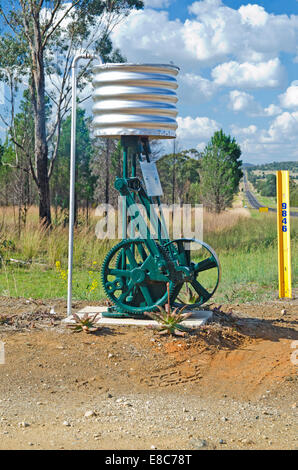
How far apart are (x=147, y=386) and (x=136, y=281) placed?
1390 millimetres

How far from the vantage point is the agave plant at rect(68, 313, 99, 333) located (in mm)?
5992

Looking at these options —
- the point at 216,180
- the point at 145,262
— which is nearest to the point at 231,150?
the point at 216,180

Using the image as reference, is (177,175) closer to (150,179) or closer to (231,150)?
(231,150)

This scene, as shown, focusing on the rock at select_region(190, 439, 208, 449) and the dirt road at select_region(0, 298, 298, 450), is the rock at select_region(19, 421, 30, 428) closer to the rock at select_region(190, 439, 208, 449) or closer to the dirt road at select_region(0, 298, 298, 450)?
the dirt road at select_region(0, 298, 298, 450)

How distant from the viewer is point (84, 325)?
605 centimetres

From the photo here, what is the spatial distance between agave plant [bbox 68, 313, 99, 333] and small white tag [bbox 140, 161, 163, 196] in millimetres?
1375

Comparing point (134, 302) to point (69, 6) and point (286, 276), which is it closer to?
point (286, 276)

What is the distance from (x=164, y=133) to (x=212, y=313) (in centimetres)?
202

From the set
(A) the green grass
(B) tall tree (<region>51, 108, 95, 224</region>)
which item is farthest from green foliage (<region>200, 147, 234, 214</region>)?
(A) the green grass

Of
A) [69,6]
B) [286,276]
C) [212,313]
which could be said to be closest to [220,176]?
[69,6]

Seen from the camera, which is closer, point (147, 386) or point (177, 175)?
point (147, 386)

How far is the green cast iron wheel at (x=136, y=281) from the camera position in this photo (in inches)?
244

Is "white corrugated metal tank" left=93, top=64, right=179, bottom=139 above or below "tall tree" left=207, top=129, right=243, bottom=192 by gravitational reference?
below

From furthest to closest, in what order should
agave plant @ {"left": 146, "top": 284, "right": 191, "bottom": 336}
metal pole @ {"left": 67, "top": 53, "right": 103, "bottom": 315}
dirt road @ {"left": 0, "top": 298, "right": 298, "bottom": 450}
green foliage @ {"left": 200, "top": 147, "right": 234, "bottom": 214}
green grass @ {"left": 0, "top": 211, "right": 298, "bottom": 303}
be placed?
green foliage @ {"left": 200, "top": 147, "right": 234, "bottom": 214}
green grass @ {"left": 0, "top": 211, "right": 298, "bottom": 303}
metal pole @ {"left": 67, "top": 53, "right": 103, "bottom": 315}
agave plant @ {"left": 146, "top": 284, "right": 191, "bottom": 336}
dirt road @ {"left": 0, "top": 298, "right": 298, "bottom": 450}
